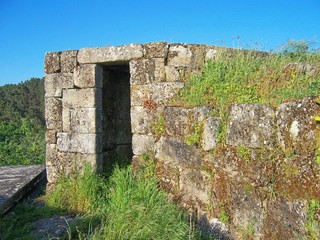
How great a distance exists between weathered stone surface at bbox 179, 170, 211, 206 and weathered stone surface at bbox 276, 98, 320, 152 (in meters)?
1.24

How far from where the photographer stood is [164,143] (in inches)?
195

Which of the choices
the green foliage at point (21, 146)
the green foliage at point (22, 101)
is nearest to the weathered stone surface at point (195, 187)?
the green foliage at point (21, 146)

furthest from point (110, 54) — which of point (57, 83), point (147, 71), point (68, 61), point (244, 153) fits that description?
point (244, 153)

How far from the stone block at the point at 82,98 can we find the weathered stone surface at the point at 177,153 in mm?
1398

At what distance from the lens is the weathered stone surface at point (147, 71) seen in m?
5.24

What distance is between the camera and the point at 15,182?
6090mm

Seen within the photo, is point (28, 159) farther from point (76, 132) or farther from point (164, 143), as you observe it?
point (164, 143)

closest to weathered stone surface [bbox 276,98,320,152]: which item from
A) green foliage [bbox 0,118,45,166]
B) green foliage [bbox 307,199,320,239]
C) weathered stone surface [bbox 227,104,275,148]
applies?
weathered stone surface [bbox 227,104,275,148]

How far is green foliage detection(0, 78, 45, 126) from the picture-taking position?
27.8 meters

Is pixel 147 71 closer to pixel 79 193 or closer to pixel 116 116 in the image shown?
pixel 116 116

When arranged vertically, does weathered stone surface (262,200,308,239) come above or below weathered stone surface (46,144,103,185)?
below

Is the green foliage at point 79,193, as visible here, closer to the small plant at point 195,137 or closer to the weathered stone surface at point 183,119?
the weathered stone surface at point 183,119

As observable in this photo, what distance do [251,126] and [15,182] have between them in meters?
4.44

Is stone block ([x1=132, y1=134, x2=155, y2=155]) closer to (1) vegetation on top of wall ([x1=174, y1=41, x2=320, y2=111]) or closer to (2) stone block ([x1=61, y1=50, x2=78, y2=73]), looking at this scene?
(1) vegetation on top of wall ([x1=174, y1=41, x2=320, y2=111])
